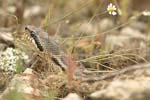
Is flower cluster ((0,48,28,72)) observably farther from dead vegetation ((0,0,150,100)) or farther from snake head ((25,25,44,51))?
snake head ((25,25,44,51))

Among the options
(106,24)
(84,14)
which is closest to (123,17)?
(106,24)

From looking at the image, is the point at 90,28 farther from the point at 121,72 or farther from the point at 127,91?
the point at 127,91

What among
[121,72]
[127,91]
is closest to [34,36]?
[121,72]

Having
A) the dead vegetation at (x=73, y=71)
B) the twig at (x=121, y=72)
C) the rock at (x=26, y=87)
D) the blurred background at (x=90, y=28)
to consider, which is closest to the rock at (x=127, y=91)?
the dead vegetation at (x=73, y=71)

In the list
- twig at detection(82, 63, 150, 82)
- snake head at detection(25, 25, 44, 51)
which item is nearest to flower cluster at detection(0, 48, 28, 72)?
snake head at detection(25, 25, 44, 51)

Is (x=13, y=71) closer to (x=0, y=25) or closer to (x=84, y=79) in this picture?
(x=84, y=79)

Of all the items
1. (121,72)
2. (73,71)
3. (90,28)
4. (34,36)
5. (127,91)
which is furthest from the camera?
(90,28)
